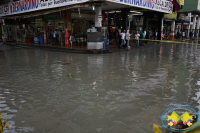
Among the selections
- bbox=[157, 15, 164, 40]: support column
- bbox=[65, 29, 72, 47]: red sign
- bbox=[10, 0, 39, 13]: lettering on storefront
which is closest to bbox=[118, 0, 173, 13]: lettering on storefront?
bbox=[157, 15, 164, 40]: support column

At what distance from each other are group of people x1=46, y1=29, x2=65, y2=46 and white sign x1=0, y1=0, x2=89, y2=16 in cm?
316

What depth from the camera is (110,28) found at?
22922mm

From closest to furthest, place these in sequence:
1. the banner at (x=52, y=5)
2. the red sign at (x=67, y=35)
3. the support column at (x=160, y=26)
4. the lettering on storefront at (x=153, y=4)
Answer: the banner at (x=52, y=5) → the lettering on storefront at (x=153, y=4) → the red sign at (x=67, y=35) → the support column at (x=160, y=26)

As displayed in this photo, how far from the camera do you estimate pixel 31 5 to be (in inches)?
788

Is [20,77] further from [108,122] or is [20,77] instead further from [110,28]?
[110,28]

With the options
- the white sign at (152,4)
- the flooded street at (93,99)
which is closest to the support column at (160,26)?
the white sign at (152,4)

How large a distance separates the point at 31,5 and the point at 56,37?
15.8 ft

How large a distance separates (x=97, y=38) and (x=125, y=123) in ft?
38.9

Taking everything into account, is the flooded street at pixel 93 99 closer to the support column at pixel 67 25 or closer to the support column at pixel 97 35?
the support column at pixel 97 35

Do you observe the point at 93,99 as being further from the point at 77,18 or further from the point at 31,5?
the point at 31,5

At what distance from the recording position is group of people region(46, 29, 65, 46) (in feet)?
64.5

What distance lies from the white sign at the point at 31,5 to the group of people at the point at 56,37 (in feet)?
10.4

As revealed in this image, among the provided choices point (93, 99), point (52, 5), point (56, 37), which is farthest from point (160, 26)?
point (93, 99)

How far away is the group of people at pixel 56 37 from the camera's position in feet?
64.5
